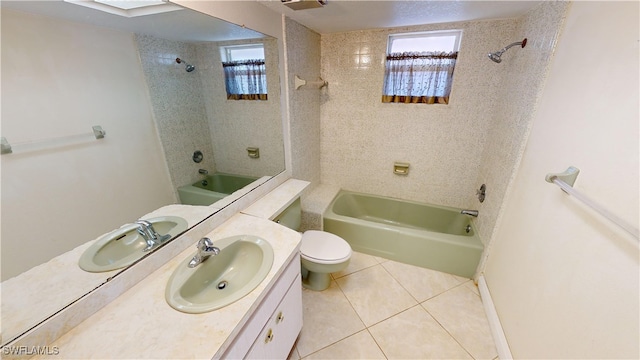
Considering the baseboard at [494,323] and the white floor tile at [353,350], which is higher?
the baseboard at [494,323]

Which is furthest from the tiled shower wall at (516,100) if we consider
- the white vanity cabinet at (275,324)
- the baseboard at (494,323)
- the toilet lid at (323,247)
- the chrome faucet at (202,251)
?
the chrome faucet at (202,251)

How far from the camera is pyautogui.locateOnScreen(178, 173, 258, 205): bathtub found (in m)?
1.22

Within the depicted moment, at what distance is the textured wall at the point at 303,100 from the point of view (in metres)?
1.89

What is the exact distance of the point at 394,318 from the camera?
1.69 m

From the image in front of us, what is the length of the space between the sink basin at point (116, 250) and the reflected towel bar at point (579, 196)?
170 cm

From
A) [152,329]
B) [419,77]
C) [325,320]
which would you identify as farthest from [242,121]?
[419,77]

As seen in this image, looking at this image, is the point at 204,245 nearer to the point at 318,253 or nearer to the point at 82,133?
the point at 82,133

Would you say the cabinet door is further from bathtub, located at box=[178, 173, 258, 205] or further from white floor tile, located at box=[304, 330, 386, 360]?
bathtub, located at box=[178, 173, 258, 205]

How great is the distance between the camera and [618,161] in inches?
31.7

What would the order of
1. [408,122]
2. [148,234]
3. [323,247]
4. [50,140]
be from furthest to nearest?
[408,122], [323,247], [148,234], [50,140]

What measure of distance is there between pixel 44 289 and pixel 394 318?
6.03ft

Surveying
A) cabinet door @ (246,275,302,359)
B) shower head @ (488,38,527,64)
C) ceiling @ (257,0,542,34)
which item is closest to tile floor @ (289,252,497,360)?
cabinet door @ (246,275,302,359)

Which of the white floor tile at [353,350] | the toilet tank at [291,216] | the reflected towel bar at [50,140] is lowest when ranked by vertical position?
the white floor tile at [353,350]

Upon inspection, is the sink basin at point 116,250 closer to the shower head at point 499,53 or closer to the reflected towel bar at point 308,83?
the reflected towel bar at point 308,83
